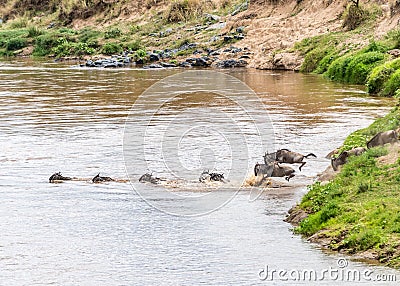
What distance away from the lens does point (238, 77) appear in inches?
1163

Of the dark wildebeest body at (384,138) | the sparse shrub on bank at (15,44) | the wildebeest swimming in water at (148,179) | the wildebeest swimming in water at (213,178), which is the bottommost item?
the sparse shrub on bank at (15,44)

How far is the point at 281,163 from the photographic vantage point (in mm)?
13297

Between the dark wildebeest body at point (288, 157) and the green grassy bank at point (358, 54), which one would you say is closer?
the dark wildebeest body at point (288, 157)

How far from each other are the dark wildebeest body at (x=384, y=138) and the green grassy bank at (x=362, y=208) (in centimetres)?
46

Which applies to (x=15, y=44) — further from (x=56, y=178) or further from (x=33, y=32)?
(x=56, y=178)

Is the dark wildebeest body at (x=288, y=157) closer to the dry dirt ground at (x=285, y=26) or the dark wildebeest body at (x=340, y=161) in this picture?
the dark wildebeest body at (x=340, y=161)

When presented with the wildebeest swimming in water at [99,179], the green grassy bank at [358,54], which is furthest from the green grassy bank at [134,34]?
the wildebeest swimming in water at [99,179]

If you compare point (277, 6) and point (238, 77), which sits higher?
point (277, 6)

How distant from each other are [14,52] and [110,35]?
7145 millimetres

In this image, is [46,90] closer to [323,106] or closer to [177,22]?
[323,106]

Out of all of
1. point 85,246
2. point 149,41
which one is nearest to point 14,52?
point 149,41

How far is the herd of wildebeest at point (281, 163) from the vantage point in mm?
11836

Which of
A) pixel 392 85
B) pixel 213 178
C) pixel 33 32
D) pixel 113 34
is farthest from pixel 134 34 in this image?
pixel 213 178

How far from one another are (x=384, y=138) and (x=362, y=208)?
276 centimetres
